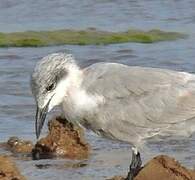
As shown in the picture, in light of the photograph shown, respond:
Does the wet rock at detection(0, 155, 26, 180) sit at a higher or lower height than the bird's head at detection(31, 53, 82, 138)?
lower

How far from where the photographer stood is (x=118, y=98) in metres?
7.28

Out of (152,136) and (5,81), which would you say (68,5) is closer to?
(5,81)

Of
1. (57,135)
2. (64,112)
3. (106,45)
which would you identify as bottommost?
(106,45)

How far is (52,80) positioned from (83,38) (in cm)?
787

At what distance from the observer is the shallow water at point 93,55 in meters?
8.29

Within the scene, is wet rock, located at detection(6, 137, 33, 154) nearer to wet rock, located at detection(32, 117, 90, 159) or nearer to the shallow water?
wet rock, located at detection(32, 117, 90, 159)

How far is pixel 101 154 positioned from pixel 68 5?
8345mm

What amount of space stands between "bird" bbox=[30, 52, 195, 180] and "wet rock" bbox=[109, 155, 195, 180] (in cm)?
37

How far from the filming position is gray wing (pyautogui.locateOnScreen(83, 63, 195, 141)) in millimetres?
7234

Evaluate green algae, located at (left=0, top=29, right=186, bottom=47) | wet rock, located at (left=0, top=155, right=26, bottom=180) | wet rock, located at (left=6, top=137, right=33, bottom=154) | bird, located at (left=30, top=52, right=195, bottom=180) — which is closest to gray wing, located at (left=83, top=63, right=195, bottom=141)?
bird, located at (left=30, top=52, right=195, bottom=180)

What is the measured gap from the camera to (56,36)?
15.2 m

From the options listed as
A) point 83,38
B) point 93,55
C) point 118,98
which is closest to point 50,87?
point 118,98

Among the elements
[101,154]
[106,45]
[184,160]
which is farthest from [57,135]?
[106,45]

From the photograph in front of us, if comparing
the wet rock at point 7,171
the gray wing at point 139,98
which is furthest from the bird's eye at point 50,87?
the wet rock at point 7,171
